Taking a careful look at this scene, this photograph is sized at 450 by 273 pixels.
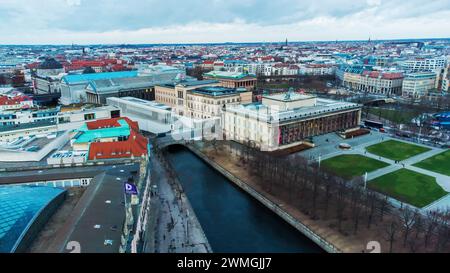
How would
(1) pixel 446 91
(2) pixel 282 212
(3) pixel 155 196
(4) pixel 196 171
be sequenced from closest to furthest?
(2) pixel 282 212, (3) pixel 155 196, (4) pixel 196 171, (1) pixel 446 91

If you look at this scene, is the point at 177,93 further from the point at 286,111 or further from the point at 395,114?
the point at 395,114

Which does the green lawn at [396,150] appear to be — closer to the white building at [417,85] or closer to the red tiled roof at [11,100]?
the white building at [417,85]

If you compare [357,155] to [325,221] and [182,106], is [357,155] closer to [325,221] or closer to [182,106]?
[325,221]

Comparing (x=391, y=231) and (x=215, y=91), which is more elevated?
(x=215, y=91)

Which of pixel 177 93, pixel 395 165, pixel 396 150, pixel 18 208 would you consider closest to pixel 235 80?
pixel 177 93

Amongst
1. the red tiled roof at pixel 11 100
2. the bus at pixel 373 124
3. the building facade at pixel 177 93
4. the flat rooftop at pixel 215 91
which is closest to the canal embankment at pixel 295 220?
the flat rooftop at pixel 215 91

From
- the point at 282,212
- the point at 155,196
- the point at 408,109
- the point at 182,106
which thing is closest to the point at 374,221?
the point at 282,212
